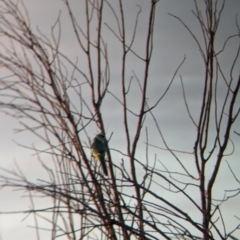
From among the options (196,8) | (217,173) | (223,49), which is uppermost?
(196,8)

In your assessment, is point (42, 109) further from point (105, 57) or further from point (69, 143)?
point (105, 57)

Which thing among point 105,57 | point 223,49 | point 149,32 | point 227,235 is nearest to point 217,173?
point 227,235

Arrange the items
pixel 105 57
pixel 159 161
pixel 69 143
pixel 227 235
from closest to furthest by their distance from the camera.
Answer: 1. pixel 227 235
2. pixel 159 161
3. pixel 69 143
4. pixel 105 57


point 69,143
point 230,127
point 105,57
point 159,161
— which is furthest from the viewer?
point 105,57

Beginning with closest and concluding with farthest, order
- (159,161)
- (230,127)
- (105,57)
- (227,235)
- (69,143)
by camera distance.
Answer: (227,235) < (230,127) < (159,161) < (69,143) < (105,57)

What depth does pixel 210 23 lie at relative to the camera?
12.0 feet

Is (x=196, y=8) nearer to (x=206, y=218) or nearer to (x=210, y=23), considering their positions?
(x=210, y=23)

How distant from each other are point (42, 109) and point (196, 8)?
48.6 inches

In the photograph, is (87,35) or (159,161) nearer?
(159,161)

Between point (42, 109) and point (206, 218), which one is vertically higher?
point (42, 109)

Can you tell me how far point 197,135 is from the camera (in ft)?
11.2

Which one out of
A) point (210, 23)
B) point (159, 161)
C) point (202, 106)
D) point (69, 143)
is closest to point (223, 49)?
point (210, 23)

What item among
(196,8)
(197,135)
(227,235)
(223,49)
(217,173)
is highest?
(196,8)

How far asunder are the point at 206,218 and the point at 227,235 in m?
0.20
